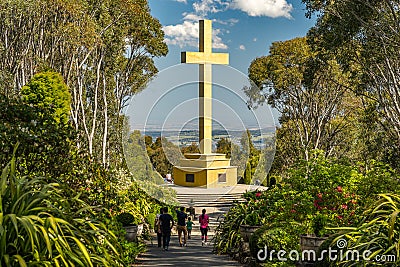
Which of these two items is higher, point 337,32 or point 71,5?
point 71,5

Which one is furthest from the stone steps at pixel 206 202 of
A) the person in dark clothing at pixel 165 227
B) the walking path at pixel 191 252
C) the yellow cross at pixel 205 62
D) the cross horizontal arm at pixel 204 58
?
the person in dark clothing at pixel 165 227

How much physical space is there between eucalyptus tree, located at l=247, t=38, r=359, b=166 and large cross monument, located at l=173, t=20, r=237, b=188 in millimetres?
4390

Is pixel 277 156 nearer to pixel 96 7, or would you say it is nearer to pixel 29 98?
pixel 96 7

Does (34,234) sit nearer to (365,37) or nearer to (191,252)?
(191,252)

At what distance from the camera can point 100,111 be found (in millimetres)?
34344

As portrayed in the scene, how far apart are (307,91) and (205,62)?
7097 millimetres

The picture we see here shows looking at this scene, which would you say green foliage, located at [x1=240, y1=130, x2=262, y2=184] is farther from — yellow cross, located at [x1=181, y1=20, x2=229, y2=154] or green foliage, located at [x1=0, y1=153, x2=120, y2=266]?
green foliage, located at [x1=0, y1=153, x2=120, y2=266]

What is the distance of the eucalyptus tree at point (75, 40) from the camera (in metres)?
24.2

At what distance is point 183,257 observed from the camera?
14.5 m

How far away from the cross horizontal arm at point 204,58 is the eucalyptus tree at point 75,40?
3806 millimetres

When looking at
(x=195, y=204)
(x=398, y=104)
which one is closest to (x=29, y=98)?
(x=398, y=104)

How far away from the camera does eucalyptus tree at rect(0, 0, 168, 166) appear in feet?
79.5

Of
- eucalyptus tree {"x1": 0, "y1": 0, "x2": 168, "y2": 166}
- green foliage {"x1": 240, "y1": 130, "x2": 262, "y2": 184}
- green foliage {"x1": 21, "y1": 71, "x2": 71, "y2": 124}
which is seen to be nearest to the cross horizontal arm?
eucalyptus tree {"x1": 0, "y1": 0, "x2": 168, "y2": 166}

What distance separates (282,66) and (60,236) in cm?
2864
